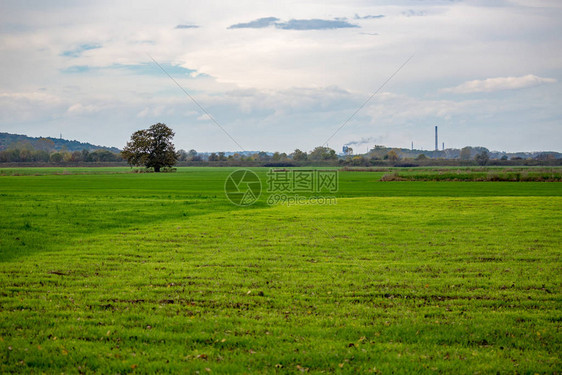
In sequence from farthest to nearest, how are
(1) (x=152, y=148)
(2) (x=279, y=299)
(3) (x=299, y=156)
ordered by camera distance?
(3) (x=299, y=156), (1) (x=152, y=148), (2) (x=279, y=299)

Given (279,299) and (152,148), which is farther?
(152,148)

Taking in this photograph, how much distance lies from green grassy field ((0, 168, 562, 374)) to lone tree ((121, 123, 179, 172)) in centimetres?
11433

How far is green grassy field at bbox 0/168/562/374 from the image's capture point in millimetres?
7465

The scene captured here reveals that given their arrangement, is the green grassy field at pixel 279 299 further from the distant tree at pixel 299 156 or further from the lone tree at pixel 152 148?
the distant tree at pixel 299 156

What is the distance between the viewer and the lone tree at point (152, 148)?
131 meters

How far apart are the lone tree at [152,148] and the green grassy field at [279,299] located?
375 ft

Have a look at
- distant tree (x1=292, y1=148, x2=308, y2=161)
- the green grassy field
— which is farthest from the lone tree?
the green grassy field

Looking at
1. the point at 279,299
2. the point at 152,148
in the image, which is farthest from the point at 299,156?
the point at 279,299

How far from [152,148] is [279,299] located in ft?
425

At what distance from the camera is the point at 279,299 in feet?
34.3

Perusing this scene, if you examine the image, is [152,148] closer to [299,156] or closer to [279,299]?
[299,156]

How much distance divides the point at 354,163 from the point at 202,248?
178501mm

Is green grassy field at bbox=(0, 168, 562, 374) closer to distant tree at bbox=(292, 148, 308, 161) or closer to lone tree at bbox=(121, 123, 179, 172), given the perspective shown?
lone tree at bbox=(121, 123, 179, 172)

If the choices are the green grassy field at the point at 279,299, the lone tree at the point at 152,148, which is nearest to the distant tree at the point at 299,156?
the lone tree at the point at 152,148
